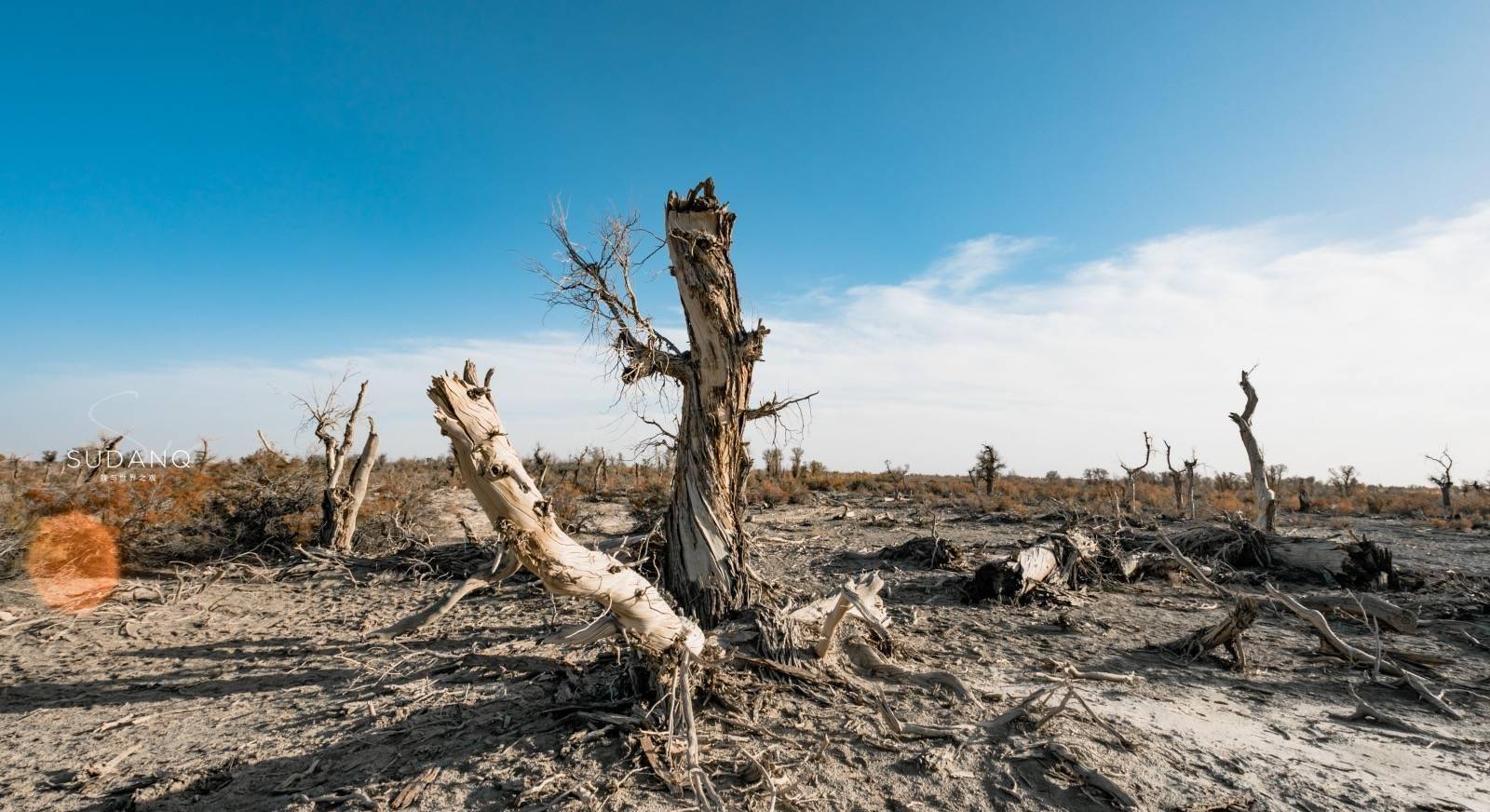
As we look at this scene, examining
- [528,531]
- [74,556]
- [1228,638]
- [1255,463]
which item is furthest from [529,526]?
[1255,463]

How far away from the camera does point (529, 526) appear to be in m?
3.27

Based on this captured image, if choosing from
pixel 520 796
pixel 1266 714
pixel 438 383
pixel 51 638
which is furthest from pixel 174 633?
pixel 1266 714

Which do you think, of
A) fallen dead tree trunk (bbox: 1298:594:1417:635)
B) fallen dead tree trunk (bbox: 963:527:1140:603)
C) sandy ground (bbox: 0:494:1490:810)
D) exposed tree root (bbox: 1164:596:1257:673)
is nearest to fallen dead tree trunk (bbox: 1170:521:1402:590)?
sandy ground (bbox: 0:494:1490:810)

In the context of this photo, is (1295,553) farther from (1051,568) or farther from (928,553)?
(928,553)

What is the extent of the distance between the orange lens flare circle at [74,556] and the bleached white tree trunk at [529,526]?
8785 millimetres

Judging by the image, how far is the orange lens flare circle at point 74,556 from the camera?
8.81 metres

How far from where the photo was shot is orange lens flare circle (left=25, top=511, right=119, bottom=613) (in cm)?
881

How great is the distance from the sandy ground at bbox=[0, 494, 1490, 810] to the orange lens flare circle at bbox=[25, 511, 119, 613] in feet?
2.99

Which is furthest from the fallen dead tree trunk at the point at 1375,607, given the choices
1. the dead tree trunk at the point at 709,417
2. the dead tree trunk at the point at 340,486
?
the dead tree trunk at the point at 340,486

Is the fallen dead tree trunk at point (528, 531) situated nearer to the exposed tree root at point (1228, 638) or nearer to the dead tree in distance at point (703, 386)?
the dead tree in distance at point (703, 386)

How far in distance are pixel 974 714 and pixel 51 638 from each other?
889cm

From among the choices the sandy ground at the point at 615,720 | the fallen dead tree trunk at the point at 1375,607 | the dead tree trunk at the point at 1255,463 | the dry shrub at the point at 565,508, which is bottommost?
the sandy ground at the point at 615,720

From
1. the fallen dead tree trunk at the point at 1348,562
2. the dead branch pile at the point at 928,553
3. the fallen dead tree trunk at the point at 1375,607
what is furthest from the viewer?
the dead branch pile at the point at 928,553

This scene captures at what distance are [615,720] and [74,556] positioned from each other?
1016 cm
